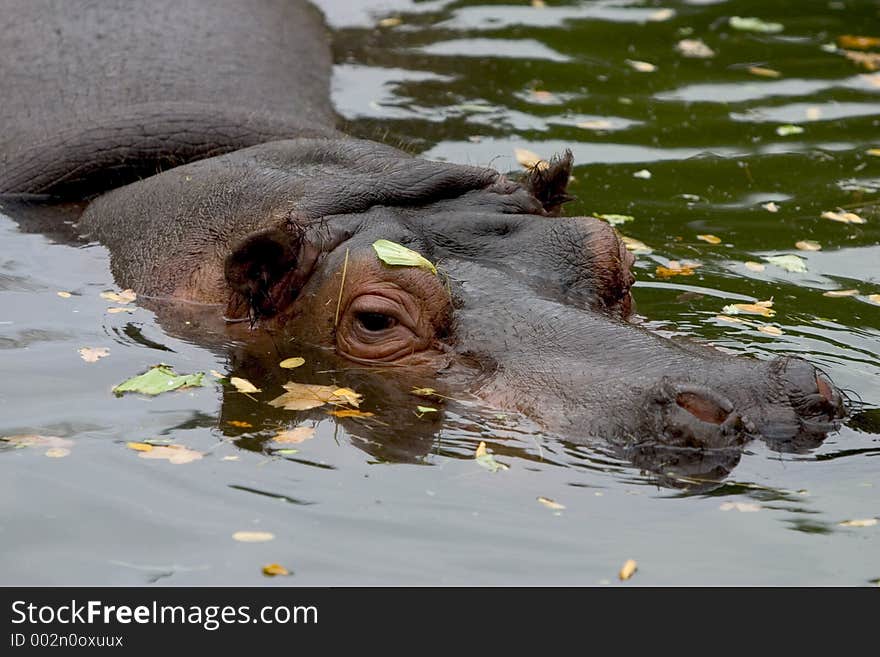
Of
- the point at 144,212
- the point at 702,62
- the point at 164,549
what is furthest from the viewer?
the point at 702,62

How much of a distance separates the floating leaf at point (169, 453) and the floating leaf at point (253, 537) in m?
0.72

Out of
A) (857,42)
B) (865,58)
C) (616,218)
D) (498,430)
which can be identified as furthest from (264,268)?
(857,42)

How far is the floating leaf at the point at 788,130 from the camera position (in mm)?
12398

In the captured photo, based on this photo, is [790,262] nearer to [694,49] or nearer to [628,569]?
[628,569]

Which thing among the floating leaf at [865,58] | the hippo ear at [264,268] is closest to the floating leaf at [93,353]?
→ the hippo ear at [264,268]

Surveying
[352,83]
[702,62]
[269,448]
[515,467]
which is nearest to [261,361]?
[269,448]

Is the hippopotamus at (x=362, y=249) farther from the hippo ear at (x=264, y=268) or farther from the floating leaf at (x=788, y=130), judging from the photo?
the floating leaf at (x=788, y=130)

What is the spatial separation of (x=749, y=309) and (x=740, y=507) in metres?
2.87

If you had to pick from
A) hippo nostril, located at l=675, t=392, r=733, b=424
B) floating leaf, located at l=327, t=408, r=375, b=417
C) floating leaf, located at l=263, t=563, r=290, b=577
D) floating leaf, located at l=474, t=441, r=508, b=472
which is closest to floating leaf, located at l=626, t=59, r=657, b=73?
floating leaf, located at l=327, t=408, r=375, b=417

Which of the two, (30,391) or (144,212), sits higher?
(144,212)
